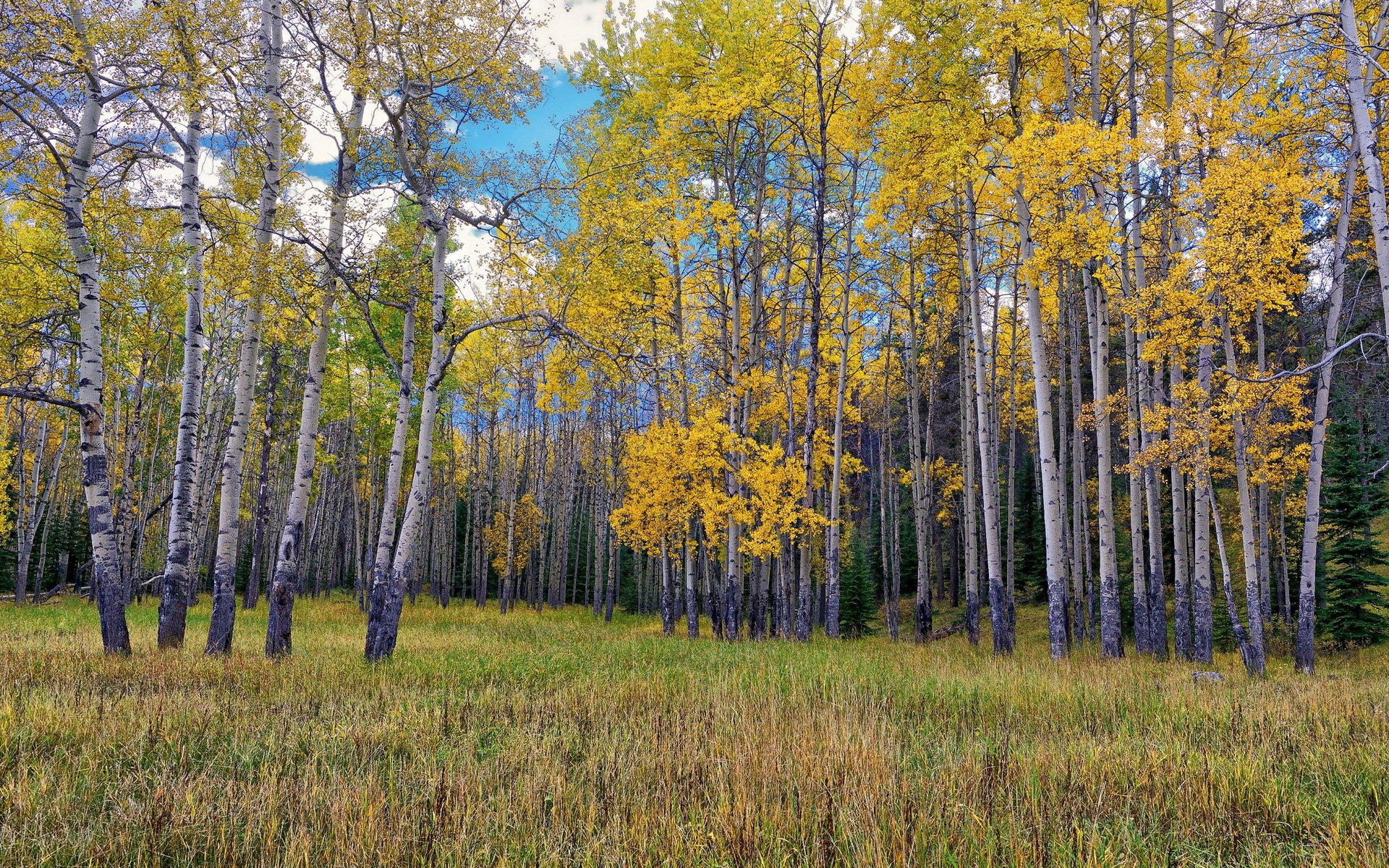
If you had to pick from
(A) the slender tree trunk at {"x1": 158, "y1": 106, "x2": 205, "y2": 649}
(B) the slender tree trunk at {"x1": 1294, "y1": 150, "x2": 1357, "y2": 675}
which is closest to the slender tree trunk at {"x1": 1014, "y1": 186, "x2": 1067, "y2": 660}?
(B) the slender tree trunk at {"x1": 1294, "y1": 150, "x2": 1357, "y2": 675}

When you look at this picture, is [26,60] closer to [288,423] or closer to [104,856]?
[104,856]

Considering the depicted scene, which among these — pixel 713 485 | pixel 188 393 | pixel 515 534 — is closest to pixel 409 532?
pixel 188 393

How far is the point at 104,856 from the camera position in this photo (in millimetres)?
2555

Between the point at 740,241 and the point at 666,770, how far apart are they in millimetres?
13319

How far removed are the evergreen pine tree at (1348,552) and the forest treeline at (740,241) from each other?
11 centimetres

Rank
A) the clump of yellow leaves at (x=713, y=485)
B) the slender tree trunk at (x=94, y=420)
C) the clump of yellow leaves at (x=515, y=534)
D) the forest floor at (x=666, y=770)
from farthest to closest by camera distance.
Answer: the clump of yellow leaves at (x=515, y=534), the clump of yellow leaves at (x=713, y=485), the slender tree trunk at (x=94, y=420), the forest floor at (x=666, y=770)

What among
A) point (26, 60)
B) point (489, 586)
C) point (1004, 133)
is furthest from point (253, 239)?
point (489, 586)

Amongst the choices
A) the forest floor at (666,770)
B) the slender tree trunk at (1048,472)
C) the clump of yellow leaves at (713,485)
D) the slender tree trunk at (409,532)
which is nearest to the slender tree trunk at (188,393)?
the forest floor at (666,770)

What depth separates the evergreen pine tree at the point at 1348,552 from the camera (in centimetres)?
1623

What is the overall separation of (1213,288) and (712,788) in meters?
10.6

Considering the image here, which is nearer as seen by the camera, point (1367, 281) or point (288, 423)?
point (1367, 281)

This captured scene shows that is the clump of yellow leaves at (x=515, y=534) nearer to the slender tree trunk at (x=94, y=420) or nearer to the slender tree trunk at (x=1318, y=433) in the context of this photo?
the slender tree trunk at (x=94, y=420)

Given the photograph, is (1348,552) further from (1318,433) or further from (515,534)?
(515,534)

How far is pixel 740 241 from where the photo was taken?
50.2 ft
